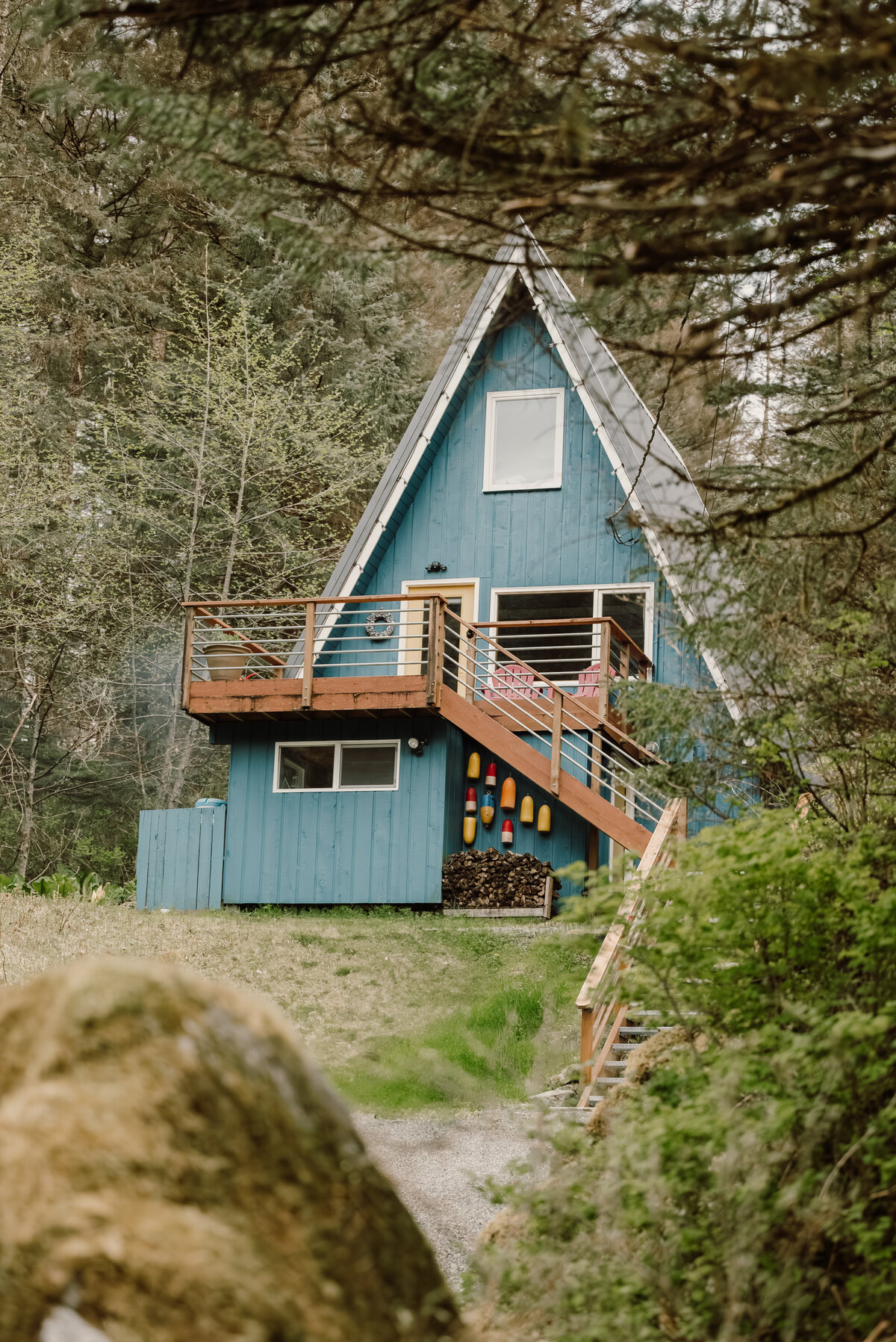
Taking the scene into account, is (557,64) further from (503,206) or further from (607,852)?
(607,852)

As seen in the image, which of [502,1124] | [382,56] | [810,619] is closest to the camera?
[382,56]

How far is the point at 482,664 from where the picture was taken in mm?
16281

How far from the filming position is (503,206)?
3.99 metres

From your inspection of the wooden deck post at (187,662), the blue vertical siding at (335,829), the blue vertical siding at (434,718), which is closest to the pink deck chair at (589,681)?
the blue vertical siding at (434,718)

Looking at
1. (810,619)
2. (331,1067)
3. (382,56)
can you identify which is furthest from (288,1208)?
(331,1067)

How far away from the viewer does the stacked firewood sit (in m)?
16.1

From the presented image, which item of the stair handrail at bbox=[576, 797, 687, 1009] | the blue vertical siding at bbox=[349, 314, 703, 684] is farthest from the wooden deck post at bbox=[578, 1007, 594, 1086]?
the blue vertical siding at bbox=[349, 314, 703, 684]

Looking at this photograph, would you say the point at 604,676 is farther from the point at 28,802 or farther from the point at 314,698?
the point at 28,802

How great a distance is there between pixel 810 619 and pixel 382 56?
140 inches

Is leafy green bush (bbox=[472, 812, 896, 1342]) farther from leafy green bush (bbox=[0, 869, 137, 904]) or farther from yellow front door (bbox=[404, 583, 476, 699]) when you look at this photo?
leafy green bush (bbox=[0, 869, 137, 904])

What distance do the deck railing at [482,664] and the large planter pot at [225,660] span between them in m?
0.02

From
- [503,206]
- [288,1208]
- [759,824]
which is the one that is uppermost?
[503,206]

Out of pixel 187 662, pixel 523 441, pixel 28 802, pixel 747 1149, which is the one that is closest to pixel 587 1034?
pixel 747 1149

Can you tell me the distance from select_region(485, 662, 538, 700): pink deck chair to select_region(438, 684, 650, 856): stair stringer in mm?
583
